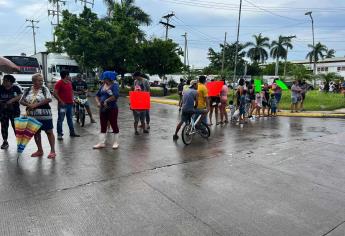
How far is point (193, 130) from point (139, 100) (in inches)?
84.1

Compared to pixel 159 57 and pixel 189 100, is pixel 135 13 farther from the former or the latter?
pixel 189 100

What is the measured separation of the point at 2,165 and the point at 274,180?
4.93 meters

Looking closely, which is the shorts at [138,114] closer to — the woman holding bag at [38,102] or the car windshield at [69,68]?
the woman holding bag at [38,102]

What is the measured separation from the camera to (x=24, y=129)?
6.47 meters

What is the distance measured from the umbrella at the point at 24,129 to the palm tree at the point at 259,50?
236 feet

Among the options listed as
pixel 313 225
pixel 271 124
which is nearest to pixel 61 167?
pixel 313 225

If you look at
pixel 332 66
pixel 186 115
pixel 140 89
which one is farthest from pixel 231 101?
pixel 332 66

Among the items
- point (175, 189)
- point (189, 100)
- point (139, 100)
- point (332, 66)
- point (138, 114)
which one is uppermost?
point (332, 66)

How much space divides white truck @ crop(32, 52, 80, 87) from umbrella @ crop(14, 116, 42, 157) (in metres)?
25.8

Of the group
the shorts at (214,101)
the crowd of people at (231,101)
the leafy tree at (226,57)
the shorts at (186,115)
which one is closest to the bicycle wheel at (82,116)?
the crowd of people at (231,101)

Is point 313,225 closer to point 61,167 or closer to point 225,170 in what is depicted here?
point 225,170

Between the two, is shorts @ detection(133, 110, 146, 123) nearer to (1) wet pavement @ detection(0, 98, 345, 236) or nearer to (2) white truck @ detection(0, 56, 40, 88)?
(1) wet pavement @ detection(0, 98, 345, 236)

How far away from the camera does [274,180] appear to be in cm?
594

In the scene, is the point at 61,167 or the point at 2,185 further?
the point at 61,167
